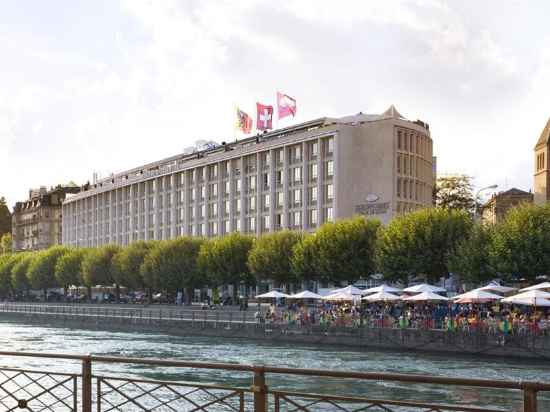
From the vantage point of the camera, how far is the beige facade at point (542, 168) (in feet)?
500

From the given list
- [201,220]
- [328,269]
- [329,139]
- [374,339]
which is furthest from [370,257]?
[201,220]

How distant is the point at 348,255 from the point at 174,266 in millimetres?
34503

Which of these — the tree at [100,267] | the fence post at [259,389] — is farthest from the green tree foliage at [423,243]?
the fence post at [259,389]

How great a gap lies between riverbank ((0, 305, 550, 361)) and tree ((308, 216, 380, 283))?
402 inches

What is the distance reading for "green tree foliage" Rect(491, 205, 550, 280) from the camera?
63281 millimetres

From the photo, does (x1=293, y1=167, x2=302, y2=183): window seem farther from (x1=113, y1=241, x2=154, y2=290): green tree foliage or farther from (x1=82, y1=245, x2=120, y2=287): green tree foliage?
(x1=82, y1=245, x2=120, y2=287): green tree foliage

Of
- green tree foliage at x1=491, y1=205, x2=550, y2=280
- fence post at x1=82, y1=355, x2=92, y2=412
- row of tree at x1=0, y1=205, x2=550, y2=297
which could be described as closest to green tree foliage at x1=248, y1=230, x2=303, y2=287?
row of tree at x1=0, y1=205, x2=550, y2=297

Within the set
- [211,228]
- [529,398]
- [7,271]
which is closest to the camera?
[529,398]

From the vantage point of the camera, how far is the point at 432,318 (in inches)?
2282

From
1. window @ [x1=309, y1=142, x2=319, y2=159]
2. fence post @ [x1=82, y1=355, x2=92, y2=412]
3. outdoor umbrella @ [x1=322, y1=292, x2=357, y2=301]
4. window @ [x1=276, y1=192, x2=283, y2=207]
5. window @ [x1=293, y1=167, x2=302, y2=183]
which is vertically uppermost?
window @ [x1=309, y1=142, x2=319, y2=159]

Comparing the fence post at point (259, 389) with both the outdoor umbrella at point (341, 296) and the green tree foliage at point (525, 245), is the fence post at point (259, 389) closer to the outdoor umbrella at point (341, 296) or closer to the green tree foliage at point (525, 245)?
the outdoor umbrella at point (341, 296)

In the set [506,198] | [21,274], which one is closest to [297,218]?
[21,274]

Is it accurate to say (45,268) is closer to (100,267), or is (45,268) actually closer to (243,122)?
(100,267)

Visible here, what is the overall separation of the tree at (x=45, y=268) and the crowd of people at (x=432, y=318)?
85.1 meters
